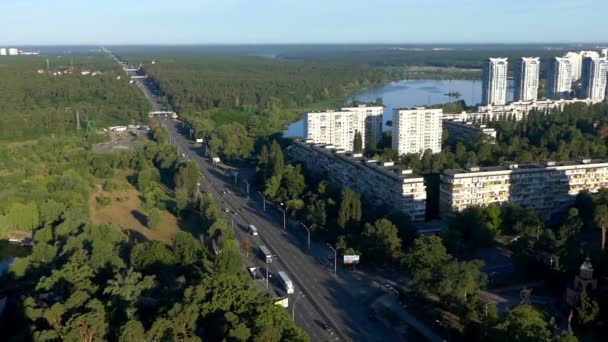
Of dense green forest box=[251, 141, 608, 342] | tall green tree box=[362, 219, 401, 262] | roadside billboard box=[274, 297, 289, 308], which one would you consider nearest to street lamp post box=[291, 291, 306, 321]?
roadside billboard box=[274, 297, 289, 308]

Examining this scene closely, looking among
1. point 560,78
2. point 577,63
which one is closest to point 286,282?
point 560,78

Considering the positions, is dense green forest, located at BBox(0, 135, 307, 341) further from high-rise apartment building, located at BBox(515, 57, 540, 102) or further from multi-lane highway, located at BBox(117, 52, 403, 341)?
high-rise apartment building, located at BBox(515, 57, 540, 102)

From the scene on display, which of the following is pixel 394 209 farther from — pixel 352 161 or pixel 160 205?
pixel 160 205

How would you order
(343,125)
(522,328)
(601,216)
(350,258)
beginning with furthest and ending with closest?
(343,125), (601,216), (350,258), (522,328)

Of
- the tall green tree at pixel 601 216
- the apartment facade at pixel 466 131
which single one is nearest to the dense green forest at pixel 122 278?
the tall green tree at pixel 601 216

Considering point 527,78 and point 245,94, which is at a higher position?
point 527,78

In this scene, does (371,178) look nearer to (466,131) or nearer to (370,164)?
(370,164)
